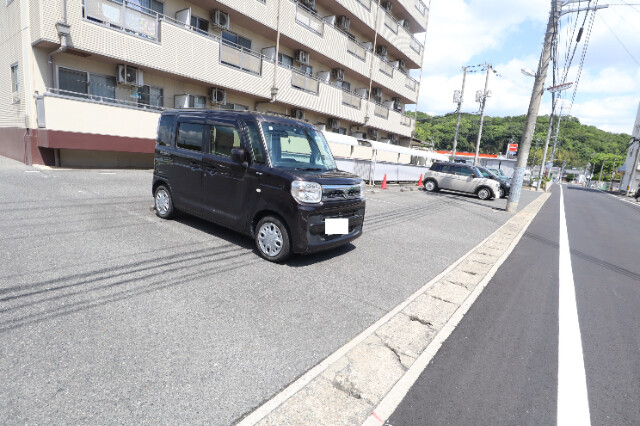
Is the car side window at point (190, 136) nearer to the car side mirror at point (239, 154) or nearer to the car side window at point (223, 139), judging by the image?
the car side window at point (223, 139)

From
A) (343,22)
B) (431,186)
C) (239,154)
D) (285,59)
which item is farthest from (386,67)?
(239,154)

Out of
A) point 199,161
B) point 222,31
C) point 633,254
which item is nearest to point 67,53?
point 222,31

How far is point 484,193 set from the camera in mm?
15781

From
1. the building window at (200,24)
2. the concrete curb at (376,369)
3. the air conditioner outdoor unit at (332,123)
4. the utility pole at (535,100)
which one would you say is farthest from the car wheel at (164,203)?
the air conditioner outdoor unit at (332,123)

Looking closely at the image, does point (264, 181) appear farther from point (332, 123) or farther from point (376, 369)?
point (332, 123)

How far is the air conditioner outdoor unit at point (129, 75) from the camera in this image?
11.1m

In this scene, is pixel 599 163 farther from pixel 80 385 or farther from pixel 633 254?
pixel 80 385

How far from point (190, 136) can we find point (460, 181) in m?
14.6

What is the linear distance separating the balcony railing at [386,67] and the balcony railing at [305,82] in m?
7.92

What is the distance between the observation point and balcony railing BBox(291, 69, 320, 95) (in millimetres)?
16562

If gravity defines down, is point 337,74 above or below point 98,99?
above

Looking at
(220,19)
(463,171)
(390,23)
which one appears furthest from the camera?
(390,23)

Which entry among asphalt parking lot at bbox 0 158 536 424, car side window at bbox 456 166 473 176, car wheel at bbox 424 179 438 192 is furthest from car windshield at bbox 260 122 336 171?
car wheel at bbox 424 179 438 192

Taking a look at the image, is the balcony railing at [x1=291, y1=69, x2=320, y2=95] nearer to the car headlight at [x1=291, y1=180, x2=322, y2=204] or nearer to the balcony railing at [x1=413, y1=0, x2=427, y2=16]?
the car headlight at [x1=291, y1=180, x2=322, y2=204]
